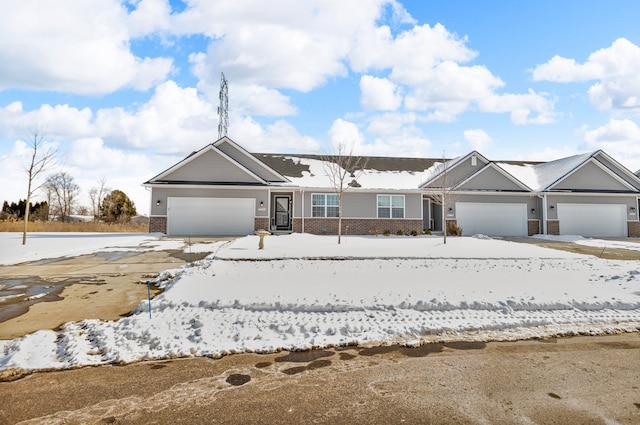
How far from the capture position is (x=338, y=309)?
5.98 meters

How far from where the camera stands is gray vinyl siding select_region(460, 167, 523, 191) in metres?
22.6

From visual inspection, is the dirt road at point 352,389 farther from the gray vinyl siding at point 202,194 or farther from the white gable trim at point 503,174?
the white gable trim at point 503,174

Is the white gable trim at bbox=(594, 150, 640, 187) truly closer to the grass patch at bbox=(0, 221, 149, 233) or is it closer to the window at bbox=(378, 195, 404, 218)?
the window at bbox=(378, 195, 404, 218)

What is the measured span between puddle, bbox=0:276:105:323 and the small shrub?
1838 cm

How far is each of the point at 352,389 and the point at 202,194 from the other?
18940mm

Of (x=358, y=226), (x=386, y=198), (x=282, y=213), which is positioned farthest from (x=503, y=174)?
(x=282, y=213)

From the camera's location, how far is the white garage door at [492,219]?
22.5m

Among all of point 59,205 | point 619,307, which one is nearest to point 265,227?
point 619,307

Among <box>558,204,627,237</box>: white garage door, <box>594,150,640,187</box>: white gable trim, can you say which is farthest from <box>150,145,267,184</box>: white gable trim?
<box>594,150,640,187</box>: white gable trim

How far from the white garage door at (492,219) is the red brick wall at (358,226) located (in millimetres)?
2975

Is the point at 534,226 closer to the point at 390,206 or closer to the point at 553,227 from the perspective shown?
the point at 553,227

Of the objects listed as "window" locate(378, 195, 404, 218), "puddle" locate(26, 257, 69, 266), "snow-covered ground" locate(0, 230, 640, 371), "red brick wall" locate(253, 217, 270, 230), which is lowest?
"snow-covered ground" locate(0, 230, 640, 371)

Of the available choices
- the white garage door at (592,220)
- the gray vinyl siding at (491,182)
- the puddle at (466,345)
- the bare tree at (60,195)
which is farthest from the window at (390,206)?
the bare tree at (60,195)

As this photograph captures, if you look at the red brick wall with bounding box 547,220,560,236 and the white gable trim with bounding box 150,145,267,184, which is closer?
the white gable trim with bounding box 150,145,267,184
